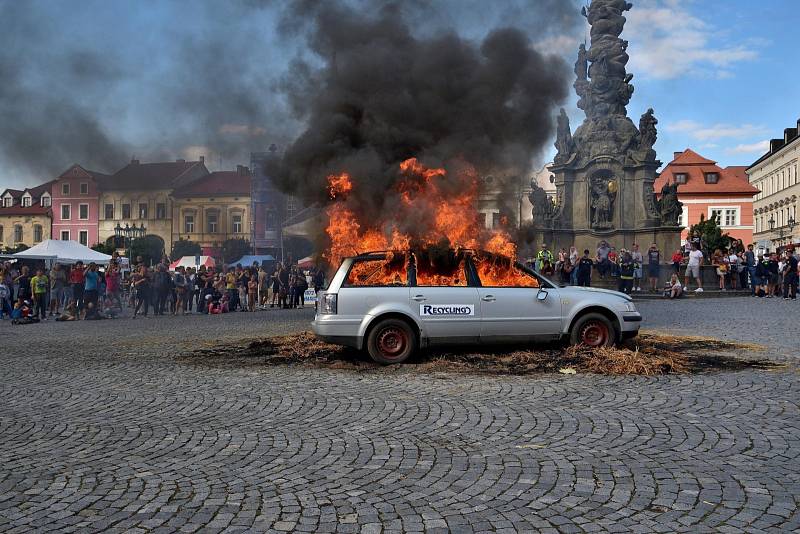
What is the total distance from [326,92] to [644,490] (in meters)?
10.9

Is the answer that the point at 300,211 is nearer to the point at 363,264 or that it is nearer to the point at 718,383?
the point at 363,264

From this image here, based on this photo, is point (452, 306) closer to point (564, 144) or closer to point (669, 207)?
point (669, 207)

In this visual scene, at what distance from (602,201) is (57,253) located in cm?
2486

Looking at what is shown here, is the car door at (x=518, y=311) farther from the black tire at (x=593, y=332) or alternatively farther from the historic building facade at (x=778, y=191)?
the historic building facade at (x=778, y=191)

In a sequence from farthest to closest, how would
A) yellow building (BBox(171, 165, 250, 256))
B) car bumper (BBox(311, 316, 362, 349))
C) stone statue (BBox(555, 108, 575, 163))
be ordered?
1. yellow building (BBox(171, 165, 250, 256))
2. stone statue (BBox(555, 108, 575, 163))
3. car bumper (BBox(311, 316, 362, 349))

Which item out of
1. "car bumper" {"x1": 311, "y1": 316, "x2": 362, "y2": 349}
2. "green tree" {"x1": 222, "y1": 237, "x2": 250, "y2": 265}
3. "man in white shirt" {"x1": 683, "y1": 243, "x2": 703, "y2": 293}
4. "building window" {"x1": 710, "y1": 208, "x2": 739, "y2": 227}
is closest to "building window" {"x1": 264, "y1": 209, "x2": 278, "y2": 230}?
"car bumper" {"x1": 311, "y1": 316, "x2": 362, "y2": 349}

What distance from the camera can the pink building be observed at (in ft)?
88.4

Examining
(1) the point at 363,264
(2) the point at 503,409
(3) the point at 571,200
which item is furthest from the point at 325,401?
(3) the point at 571,200

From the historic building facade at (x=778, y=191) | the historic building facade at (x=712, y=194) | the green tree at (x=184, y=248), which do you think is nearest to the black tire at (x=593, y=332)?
the green tree at (x=184, y=248)

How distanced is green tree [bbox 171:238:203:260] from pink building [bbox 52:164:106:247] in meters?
5.30

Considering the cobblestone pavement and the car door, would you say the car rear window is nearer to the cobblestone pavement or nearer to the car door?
the car door

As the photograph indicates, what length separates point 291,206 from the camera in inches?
626

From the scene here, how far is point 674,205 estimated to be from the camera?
1239 inches

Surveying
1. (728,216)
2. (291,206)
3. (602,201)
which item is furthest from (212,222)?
(728,216)
